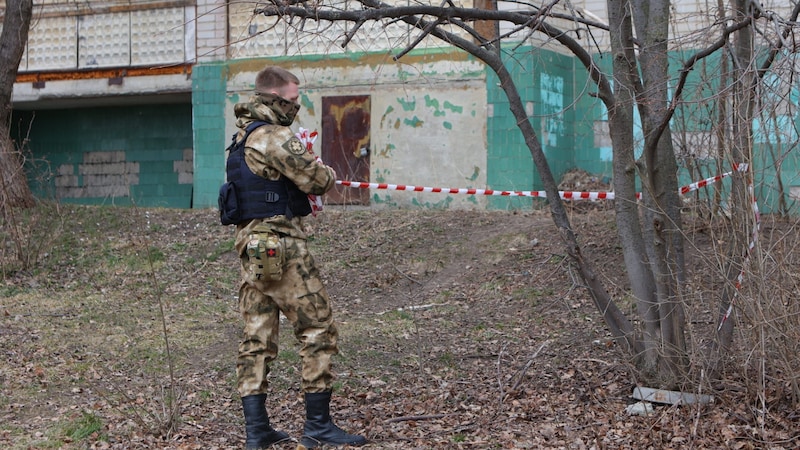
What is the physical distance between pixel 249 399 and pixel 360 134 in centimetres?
811

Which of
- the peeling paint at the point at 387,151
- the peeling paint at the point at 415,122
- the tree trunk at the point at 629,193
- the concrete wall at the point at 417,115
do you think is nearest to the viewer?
the tree trunk at the point at 629,193

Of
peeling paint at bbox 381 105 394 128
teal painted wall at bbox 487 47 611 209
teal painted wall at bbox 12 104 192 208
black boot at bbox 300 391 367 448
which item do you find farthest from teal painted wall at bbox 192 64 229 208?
black boot at bbox 300 391 367 448

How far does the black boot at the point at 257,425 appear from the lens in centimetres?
541

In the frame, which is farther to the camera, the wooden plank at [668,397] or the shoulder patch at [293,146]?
the wooden plank at [668,397]

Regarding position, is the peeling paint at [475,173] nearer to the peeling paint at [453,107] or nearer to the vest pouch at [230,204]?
the peeling paint at [453,107]

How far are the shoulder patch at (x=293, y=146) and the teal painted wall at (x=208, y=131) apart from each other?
9.03 metres

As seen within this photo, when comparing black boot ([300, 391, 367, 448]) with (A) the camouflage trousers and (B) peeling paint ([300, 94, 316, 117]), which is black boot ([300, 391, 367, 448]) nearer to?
(A) the camouflage trousers

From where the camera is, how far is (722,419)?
218 inches

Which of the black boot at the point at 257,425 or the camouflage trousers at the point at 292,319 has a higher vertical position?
the camouflage trousers at the point at 292,319

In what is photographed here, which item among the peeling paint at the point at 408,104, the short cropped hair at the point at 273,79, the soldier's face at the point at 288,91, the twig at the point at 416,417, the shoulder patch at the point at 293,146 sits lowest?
the twig at the point at 416,417

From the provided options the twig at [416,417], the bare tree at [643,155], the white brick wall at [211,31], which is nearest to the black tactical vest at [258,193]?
the bare tree at [643,155]

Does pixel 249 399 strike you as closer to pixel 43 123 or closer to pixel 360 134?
pixel 360 134

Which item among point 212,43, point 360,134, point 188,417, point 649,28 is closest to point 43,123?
point 212,43

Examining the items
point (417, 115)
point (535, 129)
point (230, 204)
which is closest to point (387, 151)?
point (417, 115)
